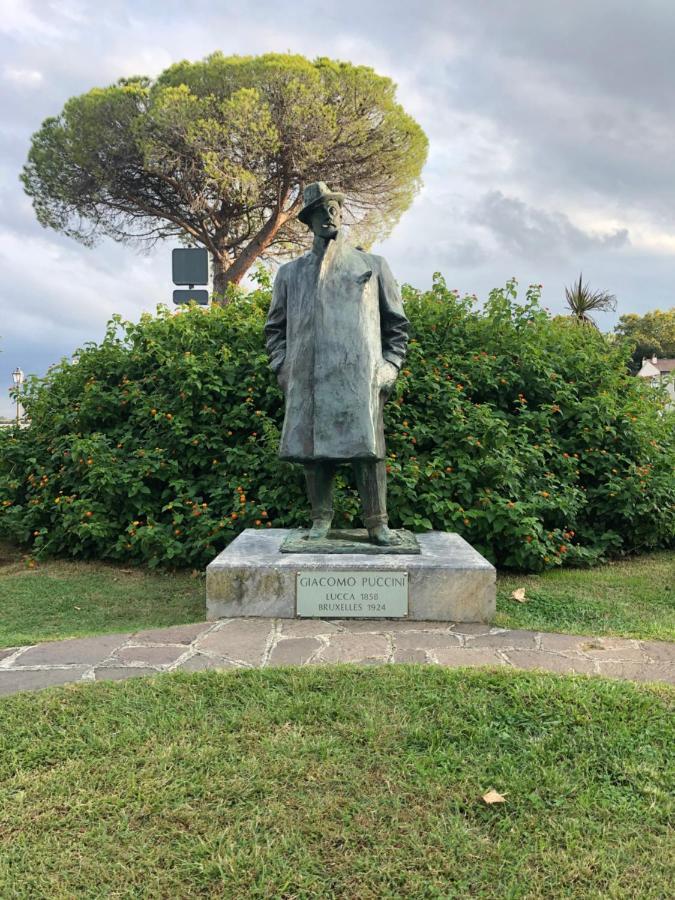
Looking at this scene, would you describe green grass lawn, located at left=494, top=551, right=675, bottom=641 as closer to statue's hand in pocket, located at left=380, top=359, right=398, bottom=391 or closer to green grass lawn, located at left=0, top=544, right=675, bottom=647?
green grass lawn, located at left=0, top=544, right=675, bottom=647

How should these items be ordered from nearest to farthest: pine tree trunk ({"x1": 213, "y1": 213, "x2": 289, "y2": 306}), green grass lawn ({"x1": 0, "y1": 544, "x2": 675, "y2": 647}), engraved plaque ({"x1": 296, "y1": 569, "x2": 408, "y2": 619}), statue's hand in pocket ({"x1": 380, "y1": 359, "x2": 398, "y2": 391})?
engraved plaque ({"x1": 296, "y1": 569, "x2": 408, "y2": 619}) < statue's hand in pocket ({"x1": 380, "y1": 359, "x2": 398, "y2": 391}) < green grass lawn ({"x1": 0, "y1": 544, "x2": 675, "y2": 647}) < pine tree trunk ({"x1": 213, "y1": 213, "x2": 289, "y2": 306})

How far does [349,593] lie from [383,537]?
49cm

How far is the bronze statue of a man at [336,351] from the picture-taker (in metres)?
3.92

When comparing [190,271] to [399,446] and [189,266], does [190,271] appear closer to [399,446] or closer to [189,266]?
[189,266]

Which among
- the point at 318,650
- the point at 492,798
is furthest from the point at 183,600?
the point at 492,798

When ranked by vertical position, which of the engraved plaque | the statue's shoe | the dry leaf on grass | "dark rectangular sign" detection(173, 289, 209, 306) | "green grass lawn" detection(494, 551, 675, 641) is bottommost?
"green grass lawn" detection(494, 551, 675, 641)

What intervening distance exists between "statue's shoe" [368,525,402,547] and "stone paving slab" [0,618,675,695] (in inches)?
20.7

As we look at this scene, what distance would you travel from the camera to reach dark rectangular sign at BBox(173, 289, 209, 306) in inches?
328

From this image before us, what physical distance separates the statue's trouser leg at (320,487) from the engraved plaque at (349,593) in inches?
23.7

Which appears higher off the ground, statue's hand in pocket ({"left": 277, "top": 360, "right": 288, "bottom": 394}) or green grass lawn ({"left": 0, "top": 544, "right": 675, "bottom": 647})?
statue's hand in pocket ({"left": 277, "top": 360, "right": 288, "bottom": 394})

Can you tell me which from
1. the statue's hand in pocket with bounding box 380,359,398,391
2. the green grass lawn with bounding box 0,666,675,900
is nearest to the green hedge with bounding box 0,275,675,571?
the statue's hand in pocket with bounding box 380,359,398,391

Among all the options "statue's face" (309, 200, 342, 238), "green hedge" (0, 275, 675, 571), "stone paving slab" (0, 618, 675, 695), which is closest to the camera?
"stone paving slab" (0, 618, 675, 695)

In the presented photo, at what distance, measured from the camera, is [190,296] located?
8383 millimetres

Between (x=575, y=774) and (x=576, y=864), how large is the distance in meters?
0.40
